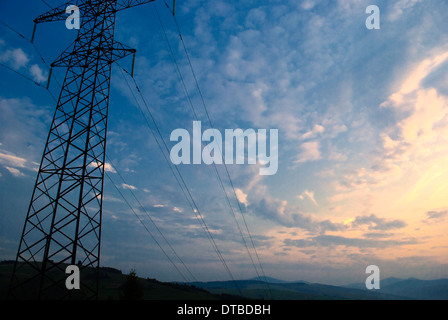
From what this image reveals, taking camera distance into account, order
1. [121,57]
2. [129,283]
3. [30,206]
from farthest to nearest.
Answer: [129,283] < [121,57] < [30,206]

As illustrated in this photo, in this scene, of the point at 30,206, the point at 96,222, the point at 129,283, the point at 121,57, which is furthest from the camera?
the point at 129,283

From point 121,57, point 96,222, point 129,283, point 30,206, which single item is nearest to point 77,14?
point 121,57
